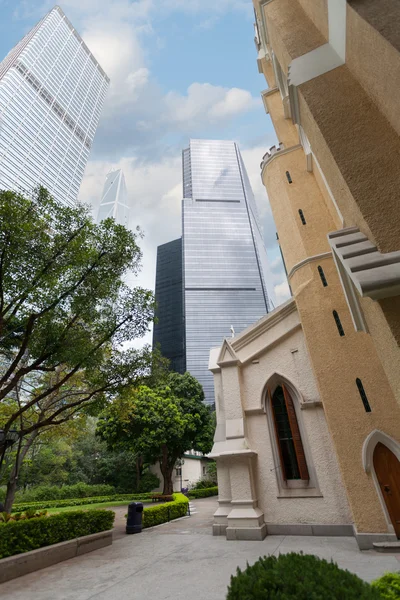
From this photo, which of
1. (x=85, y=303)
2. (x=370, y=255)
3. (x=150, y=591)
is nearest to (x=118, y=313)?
(x=85, y=303)

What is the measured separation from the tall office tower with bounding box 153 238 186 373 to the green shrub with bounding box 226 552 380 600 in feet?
295

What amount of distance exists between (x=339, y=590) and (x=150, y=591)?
4697 millimetres

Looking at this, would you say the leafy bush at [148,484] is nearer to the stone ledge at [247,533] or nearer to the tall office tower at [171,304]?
the stone ledge at [247,533]

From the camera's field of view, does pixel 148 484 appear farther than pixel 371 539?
Yes

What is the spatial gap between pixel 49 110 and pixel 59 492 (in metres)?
88.4

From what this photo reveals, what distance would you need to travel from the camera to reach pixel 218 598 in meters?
4.48

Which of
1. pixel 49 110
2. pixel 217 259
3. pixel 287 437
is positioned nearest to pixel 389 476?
pixel 287 437

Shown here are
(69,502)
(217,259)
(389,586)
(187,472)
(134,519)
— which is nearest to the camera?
(389,586)

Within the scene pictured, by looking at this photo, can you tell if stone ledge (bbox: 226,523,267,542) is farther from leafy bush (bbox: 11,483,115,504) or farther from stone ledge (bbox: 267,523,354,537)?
leafy bush (bbox: 11,483,115,504)

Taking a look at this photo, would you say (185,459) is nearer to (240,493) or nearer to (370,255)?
(240,493)

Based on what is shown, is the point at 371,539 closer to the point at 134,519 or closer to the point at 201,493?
the point at 134,519

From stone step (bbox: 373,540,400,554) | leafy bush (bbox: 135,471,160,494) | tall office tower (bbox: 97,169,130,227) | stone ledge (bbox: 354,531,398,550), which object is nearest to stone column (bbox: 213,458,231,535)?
stone ledge (bbox: 354,531,398,550)

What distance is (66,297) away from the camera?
34.9 feet

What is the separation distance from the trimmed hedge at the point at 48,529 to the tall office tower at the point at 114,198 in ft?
545
